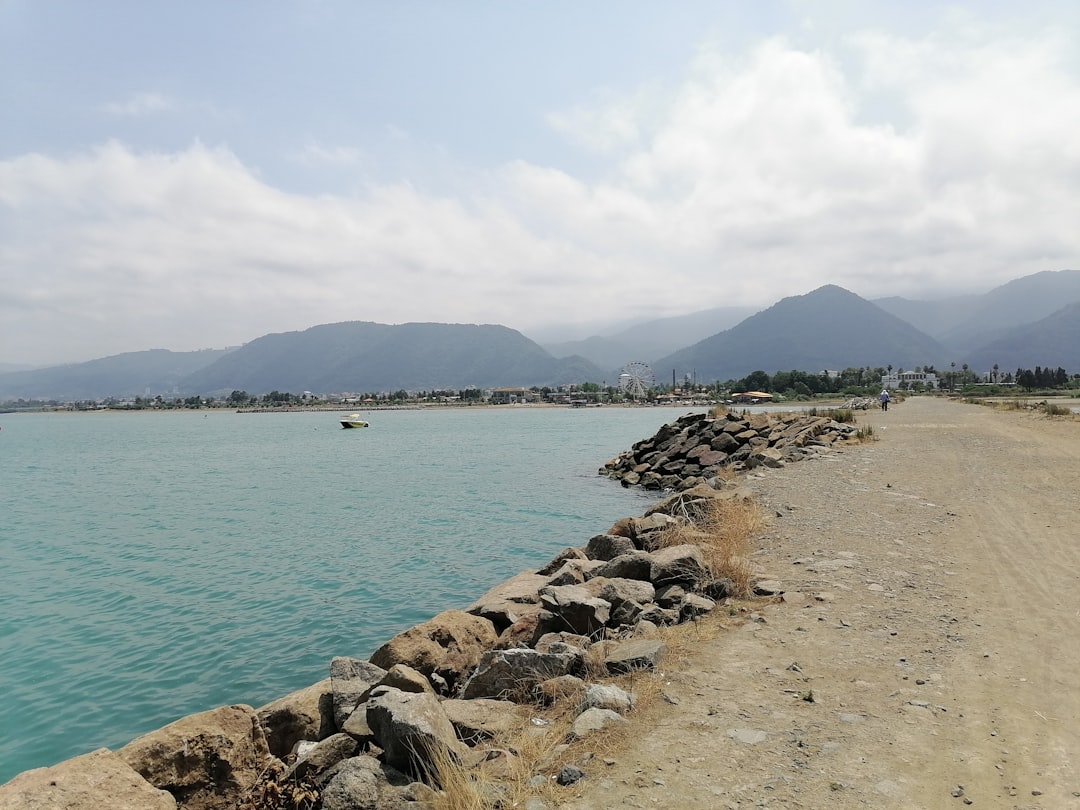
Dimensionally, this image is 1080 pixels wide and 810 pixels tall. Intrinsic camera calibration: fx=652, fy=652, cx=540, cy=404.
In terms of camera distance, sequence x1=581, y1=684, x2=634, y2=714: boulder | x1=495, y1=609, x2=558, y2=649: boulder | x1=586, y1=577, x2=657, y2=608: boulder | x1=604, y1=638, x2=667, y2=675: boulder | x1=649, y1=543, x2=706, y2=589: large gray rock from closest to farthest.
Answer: x1=581, y1=684, x2=634, y2=714: boulder → x1=604, y1=638, x2=667, y2=675: boulder → x1=495, y1=609, x2=558, y2=649: boulder → x1=586, y1=577, x2=657, y2=608: boulder → x1=649, y1=543, x2=706, y2=589: large gray rock

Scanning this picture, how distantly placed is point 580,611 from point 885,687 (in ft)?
11.3

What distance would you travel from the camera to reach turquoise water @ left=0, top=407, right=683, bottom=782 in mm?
10008

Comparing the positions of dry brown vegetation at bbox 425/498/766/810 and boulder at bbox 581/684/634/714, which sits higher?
boulder at bbox 581/684/634/714

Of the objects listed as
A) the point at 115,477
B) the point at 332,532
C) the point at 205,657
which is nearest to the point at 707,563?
the point at 205,657

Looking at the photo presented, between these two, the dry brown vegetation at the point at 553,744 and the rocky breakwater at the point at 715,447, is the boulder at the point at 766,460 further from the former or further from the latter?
the dry brown vegetation at the point at 553,744

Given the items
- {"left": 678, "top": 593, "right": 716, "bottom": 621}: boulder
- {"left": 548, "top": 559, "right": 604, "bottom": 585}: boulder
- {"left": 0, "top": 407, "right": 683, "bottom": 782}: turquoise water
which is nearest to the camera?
{"left": 678, "top": 593, "right": 716, "bottom": 621}: boulder

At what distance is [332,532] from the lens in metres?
21.8

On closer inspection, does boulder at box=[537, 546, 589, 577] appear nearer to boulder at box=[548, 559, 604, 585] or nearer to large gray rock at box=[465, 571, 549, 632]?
large gray rock at box=[465, 571, 549, 632]

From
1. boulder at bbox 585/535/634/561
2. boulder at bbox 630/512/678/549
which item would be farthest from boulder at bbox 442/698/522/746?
boulder at bbox 630/512/678/549

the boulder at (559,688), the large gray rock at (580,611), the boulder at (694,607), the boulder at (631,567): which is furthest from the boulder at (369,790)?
the boulder at (631,567)

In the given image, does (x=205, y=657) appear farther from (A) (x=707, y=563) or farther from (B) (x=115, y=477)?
(B) (x=115, y=477)

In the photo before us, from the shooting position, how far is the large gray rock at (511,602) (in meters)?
9.67

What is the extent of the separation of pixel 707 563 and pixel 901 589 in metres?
2.31

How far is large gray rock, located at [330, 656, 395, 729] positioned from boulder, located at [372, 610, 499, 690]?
50 cm
